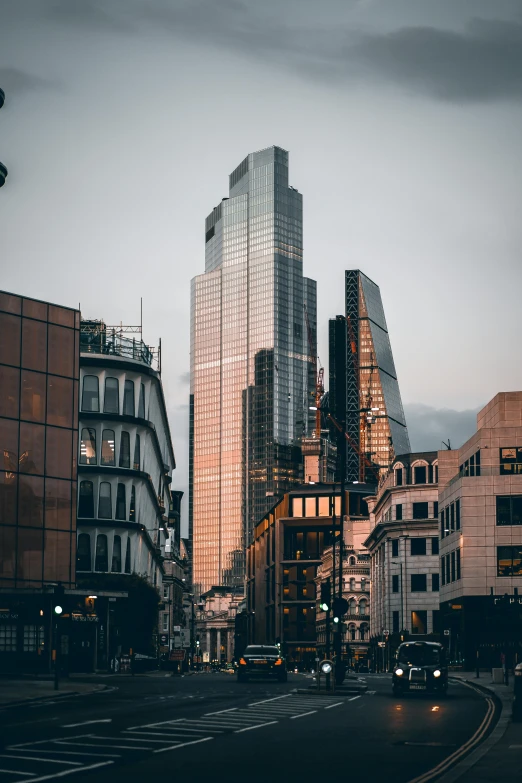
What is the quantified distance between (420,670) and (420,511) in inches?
3567

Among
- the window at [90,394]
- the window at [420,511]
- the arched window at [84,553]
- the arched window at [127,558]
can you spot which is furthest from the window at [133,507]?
the window at [420,511]

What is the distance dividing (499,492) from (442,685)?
170ft

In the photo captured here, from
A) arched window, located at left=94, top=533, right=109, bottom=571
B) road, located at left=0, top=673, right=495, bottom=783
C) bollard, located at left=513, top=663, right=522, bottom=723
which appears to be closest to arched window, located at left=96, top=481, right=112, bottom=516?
arched window, located at left=94, top=533, right=109, bottom=571

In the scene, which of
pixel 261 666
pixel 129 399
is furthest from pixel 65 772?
pixel 129 399

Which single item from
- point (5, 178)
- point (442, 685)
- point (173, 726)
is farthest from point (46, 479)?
point (173, 726)

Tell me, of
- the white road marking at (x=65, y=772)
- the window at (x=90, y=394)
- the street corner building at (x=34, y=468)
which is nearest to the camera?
the white road marking at (x=65, y=772)

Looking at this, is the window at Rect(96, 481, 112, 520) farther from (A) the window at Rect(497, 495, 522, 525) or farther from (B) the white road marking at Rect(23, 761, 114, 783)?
(B) the white road marking at Rect(23, 761, 114, 783)

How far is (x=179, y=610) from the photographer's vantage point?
176 metres

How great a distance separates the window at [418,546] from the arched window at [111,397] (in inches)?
2020

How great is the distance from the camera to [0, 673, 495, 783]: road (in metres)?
16.6

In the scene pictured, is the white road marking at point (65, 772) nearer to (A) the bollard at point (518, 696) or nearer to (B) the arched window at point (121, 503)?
(A) the bollard at point (518, 696)

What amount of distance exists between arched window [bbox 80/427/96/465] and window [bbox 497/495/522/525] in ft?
103

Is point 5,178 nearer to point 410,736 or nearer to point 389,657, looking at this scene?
point 410,736

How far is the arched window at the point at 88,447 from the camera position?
3460 inches
